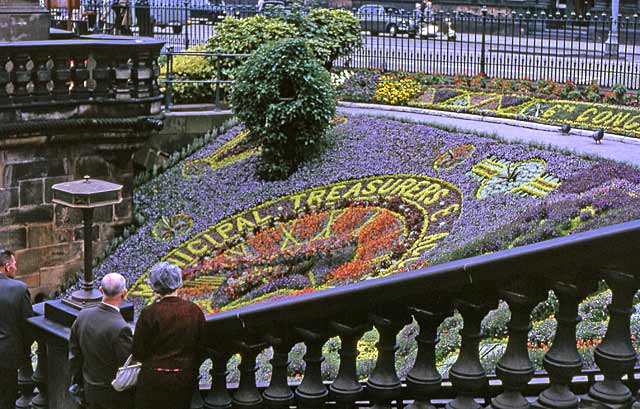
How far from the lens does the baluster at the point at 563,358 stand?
4.61m

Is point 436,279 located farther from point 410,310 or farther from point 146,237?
point 146,237

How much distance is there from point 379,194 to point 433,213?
55.9 inches

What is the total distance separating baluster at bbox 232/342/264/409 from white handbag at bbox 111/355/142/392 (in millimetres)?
647

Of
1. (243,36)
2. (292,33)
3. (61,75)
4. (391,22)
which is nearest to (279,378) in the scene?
(61,75)

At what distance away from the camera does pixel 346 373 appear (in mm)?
5219

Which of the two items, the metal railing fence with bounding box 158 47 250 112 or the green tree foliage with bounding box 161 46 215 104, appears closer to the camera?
the metal railing fence with bounding box 158 47 250 112

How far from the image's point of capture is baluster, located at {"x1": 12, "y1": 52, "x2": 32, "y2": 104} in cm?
1552

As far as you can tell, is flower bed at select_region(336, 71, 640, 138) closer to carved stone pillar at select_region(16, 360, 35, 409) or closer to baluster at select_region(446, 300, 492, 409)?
carved stone pillar at select_region(16, 360, 35, 409)

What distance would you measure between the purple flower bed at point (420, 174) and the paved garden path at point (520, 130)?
2.26ft

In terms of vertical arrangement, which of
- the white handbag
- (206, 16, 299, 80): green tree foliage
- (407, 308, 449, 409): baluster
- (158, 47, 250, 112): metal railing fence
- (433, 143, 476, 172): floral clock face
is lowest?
(433, 143, 476, 172): floral clock face

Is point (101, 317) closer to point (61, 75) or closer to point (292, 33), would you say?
point (61, 75)

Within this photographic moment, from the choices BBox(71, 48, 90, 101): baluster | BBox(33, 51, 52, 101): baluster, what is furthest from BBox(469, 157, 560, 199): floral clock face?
BBox(33, 51, 52, 101): baluster

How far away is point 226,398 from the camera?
18.5ft

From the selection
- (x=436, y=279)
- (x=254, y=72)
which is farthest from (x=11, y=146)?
(x=436, y=279)
